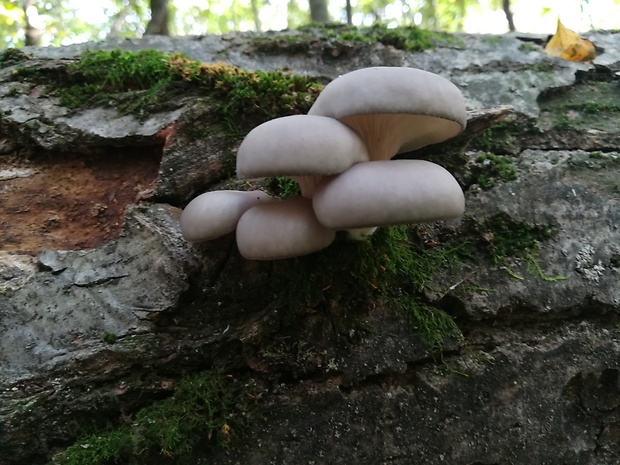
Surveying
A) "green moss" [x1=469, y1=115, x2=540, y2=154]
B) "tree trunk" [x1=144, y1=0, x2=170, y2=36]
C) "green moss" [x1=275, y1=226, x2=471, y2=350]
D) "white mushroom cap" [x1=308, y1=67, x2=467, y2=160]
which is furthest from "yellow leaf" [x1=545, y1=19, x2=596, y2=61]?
"tree trunk" [x1=144, y1=0, x2=170, y2=36]

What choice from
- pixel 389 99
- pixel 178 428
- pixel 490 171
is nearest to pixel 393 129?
pixel 389 99

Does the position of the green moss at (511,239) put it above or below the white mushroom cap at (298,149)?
below

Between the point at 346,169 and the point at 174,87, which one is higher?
the point at 174,87

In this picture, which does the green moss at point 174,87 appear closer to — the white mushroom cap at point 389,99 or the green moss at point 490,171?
the white mushroom cap at point 389,99

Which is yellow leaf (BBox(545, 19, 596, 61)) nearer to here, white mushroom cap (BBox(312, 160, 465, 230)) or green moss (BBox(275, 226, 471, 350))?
green moss (BBox(275, 226, 471, 350))

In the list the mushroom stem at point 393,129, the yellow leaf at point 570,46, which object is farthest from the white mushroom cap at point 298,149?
the yellow leaf at point 570,46

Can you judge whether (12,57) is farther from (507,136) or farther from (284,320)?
(507,136)

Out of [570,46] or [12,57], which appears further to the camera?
[570,46]

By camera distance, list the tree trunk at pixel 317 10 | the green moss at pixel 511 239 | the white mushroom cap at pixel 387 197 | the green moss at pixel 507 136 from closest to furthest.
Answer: the white mushroom cap at pixel 387 197 < the green moss at pixel 511 239 < the green moss at pixel 507 136 < the tree trunk at pixel 317 10
